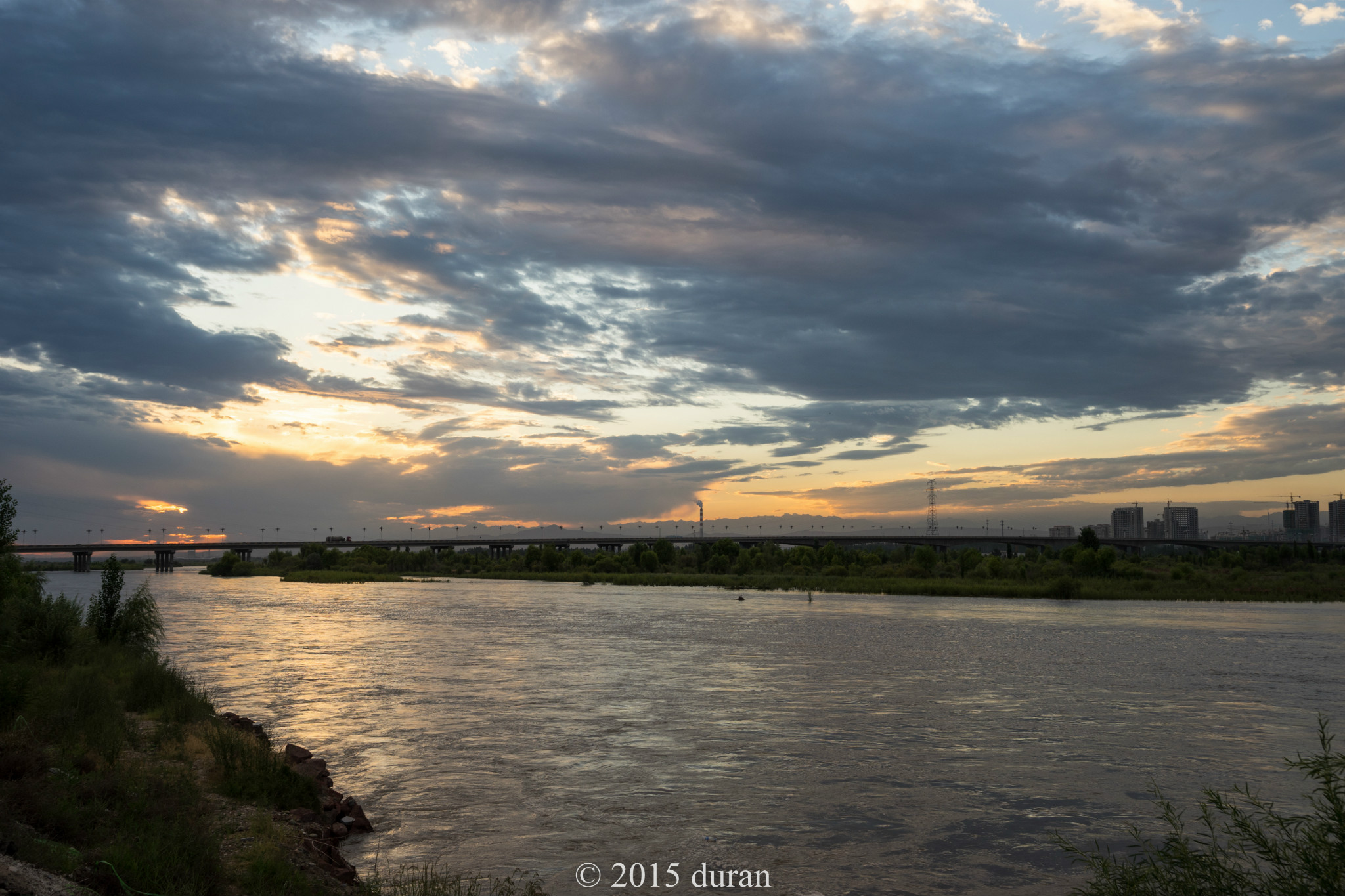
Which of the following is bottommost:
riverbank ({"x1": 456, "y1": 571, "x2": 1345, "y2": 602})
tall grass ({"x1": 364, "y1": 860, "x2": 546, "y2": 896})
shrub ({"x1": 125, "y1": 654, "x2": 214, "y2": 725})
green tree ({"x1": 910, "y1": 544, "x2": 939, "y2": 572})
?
riverbank ({"x1": 456, "y1": 571, "x2": 1345, "y2": 602})

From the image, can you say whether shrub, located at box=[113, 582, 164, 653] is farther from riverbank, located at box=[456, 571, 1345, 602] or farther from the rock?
riverbank, located at box=[456, 571, 1345, 602]

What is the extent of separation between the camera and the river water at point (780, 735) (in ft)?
56.6

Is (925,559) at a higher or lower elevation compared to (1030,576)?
higher

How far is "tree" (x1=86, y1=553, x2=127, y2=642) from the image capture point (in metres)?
35.8

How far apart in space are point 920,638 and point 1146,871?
162 ft

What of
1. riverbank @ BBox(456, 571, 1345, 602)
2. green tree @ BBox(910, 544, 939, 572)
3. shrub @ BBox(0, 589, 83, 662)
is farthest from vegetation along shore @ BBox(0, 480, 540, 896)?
green tree @ BBox(910, 544, 939, 572)

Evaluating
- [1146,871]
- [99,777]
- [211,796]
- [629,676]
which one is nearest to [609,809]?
[211,796]

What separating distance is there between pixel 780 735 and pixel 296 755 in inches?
567

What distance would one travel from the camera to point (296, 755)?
789 inches

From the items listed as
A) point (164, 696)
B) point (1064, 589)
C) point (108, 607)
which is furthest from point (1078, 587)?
point (164, 696)

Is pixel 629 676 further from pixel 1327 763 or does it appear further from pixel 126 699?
pixel 1327 763

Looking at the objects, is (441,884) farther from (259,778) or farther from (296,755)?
(296,755)

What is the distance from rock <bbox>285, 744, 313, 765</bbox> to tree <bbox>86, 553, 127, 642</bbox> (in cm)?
2056

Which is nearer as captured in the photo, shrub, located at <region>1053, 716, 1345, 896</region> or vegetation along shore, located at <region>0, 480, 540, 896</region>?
shrub, located at <region>1053, 716, 1345, 896</region>
